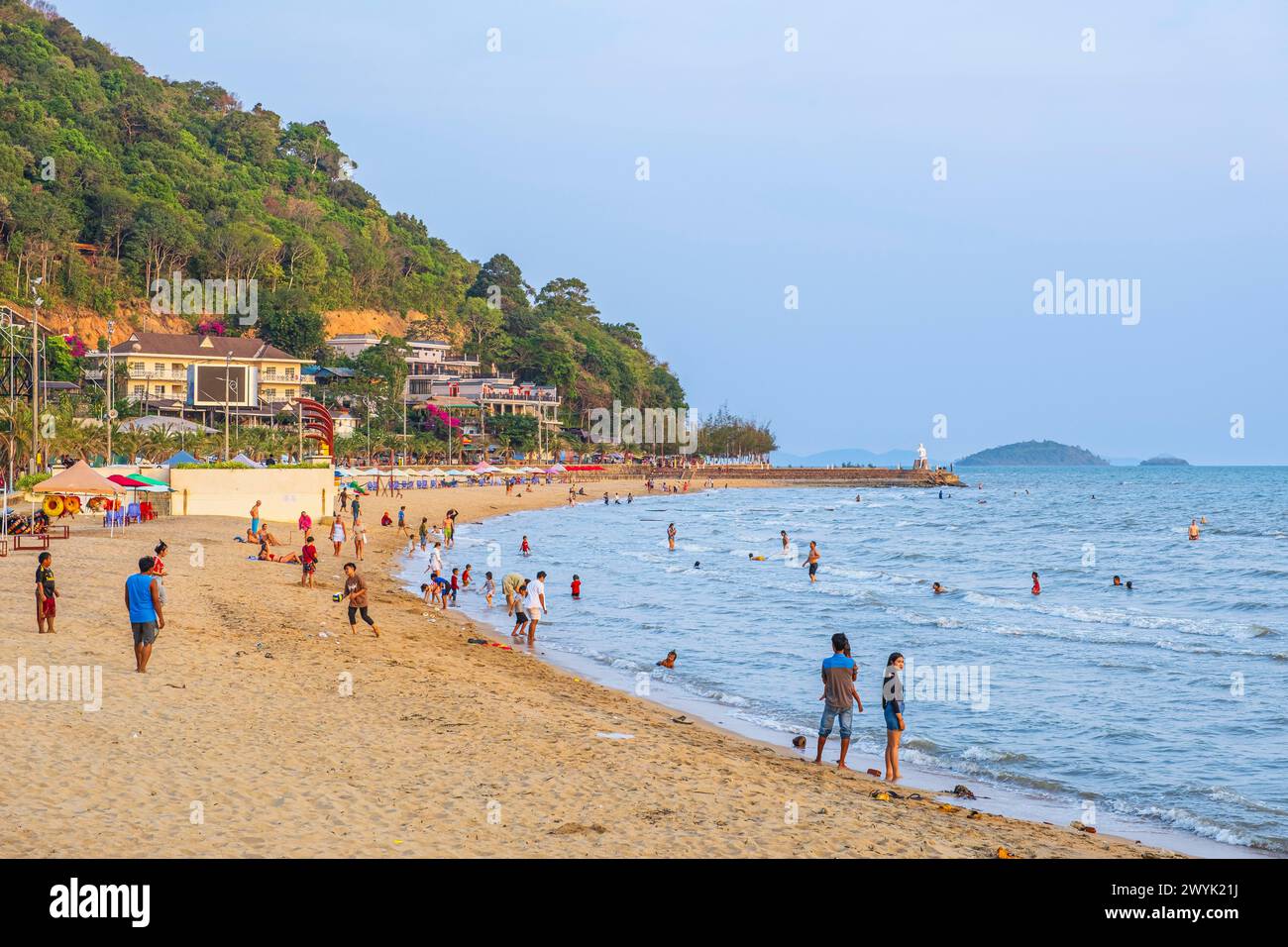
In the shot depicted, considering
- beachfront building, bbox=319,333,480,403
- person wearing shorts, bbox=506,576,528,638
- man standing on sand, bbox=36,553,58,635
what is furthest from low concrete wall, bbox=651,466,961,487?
man standing on sand, bbox=36,553,58,635

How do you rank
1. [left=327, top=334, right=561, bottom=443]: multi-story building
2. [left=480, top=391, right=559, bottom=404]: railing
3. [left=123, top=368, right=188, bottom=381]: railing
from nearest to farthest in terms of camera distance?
[left=123, top=368, right=188, bottom=381]: railing → [left=327, top=334, right=561, bottom=443]: multi-story building → [left=480, top=391, right=559, bottom=404]: railing

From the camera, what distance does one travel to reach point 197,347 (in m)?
87.8

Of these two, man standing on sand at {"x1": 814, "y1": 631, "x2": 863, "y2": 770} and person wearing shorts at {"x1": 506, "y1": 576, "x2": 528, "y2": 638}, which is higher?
man standing on sand at {"x1": 814, "y1": 631, "x2": 863, "y2": 770}

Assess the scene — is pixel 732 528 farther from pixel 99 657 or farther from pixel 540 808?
pixel 540 808

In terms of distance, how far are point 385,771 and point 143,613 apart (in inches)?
192

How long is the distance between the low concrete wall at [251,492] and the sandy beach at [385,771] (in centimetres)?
1977

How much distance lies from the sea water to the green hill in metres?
64.2

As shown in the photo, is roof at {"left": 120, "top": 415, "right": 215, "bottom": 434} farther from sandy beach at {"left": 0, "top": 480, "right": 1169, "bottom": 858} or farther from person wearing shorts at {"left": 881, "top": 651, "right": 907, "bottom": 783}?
person wearing shorts at {"left": 881, "top": 651, "right": 907, "bottom": 783}

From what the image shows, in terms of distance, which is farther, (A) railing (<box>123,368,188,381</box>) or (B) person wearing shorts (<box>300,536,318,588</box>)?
(A) railing (<box>123,368,188,381</box>)

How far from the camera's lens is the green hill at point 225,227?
4058 inches

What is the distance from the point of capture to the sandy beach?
8.20 m

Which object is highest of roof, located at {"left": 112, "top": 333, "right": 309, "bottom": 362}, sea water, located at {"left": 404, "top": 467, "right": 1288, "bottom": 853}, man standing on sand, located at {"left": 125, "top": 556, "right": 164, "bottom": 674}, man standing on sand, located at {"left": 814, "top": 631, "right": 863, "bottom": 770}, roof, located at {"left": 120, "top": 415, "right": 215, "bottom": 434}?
roof, located at {"left": 112, "top": 333, "right": 309, "bottom": 362}
